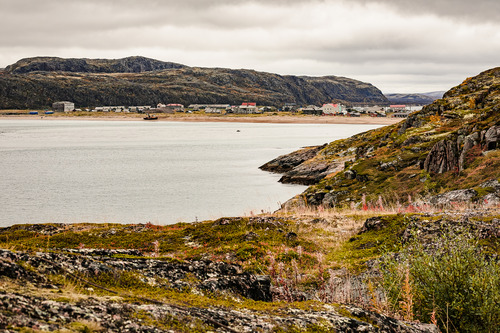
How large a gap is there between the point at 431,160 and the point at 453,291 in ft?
103

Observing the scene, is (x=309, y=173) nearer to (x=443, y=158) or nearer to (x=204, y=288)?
(x=443, y=158)

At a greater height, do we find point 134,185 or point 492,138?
point 492,138

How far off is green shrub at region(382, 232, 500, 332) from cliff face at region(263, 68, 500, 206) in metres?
17.0

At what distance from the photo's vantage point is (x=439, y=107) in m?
58.6

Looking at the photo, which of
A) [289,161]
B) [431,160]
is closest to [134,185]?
[289,161]

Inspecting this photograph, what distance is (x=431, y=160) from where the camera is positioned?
37625 millimetres

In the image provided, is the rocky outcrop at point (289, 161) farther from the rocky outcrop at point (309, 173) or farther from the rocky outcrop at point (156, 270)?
the rocky outcrop at point (156, 270)

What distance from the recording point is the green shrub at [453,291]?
8.41m

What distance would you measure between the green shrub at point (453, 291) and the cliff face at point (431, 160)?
55.6ft

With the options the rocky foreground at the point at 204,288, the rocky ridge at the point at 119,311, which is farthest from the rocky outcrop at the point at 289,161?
the rocky ridge at the point at 119,311

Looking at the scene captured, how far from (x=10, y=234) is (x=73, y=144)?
373 feet

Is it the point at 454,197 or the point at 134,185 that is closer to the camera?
the point at 454,197

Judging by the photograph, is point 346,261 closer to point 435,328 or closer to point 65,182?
point 435,328

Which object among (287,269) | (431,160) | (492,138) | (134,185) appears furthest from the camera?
(134,185)
